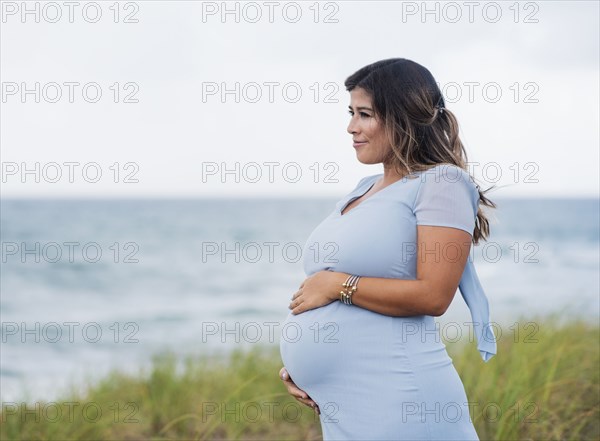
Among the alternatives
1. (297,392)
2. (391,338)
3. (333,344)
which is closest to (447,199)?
(391,338)

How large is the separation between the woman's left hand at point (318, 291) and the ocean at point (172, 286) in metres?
0.56

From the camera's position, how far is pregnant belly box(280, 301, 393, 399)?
2.12 meters

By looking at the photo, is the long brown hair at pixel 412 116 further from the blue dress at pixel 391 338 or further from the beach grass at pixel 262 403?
the beach grass at pixel 262 403

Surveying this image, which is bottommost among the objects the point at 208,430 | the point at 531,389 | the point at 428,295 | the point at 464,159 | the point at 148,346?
the point at 148,346

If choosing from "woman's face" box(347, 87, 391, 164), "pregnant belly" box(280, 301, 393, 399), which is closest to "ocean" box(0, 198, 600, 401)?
"woman's face" box(347, 87, 391, 164)

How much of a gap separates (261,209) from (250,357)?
36.2m

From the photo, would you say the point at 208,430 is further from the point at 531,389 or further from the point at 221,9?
the point at 221,9

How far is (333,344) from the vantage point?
7.22 feet

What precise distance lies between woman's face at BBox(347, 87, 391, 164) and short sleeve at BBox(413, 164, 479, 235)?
0.18m

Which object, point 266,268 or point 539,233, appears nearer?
point 266,268

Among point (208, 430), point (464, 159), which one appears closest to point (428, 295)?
point (464, 159)

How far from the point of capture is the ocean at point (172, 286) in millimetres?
9906

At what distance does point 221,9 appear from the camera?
4691 millimetres

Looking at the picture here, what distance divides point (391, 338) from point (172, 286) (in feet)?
55.2
